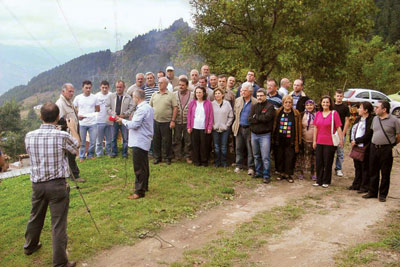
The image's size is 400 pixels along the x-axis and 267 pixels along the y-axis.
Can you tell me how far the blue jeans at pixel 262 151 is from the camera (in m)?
7.85

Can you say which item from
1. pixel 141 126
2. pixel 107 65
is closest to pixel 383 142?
pixel 141 126

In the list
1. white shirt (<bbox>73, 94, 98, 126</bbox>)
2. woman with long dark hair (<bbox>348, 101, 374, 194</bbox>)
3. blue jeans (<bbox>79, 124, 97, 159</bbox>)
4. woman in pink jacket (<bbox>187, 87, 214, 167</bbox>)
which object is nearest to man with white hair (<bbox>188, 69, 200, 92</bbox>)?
woman in pink jacket (<bbox>187, 87, 214, 167</bbox>)

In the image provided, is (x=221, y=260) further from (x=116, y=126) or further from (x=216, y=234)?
(x=116, y=126)

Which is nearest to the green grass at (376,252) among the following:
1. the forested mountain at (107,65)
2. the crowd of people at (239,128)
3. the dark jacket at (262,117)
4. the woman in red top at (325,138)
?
the crowd of people at (239,128)

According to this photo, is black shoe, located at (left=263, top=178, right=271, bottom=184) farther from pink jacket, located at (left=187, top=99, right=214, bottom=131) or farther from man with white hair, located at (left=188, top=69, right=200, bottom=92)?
man with white hair, located at (left=188, top=69, right=200, bottom=92)

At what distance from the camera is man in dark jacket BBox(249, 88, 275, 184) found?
7676 millimetres

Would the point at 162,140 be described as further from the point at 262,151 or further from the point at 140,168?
the point at 262,151

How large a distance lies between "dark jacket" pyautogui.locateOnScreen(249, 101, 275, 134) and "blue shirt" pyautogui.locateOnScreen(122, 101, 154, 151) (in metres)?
2.74

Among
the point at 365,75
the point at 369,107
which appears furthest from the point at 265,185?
the point at 365,75

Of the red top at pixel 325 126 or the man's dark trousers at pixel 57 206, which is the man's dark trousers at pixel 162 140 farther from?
the man's dark trousers at pixel 57 206

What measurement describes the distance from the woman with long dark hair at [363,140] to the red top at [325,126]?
445 mm

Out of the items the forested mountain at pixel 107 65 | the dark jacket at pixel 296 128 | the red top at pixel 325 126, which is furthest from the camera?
the forested mountain at pixel 107 65

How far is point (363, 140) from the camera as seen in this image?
7133mm

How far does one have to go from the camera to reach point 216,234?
5.25 m
